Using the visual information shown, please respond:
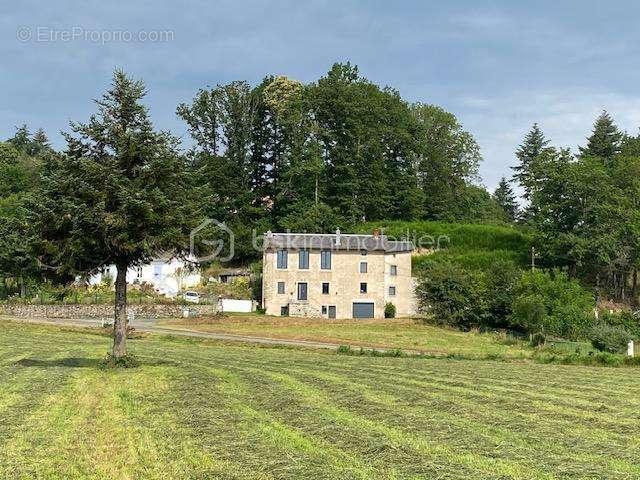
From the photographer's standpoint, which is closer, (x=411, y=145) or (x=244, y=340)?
(x=244, y=340)

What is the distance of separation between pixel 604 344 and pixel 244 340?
75.8 ft

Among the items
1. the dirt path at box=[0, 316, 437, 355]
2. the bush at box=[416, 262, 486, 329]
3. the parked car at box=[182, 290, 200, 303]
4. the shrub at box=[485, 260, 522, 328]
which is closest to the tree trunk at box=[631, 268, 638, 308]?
the shrub at box=[485, 260, 522, 328]

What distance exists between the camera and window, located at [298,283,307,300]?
203 ft

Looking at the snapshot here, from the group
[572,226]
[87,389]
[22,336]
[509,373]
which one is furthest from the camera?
[572,226]

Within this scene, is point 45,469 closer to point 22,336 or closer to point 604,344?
point 22,336

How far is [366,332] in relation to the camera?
49.9 metres

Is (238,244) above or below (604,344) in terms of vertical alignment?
above

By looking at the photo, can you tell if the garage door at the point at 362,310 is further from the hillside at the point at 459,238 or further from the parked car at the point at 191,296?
the parked car at the point at 191,296

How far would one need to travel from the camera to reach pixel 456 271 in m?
60.2

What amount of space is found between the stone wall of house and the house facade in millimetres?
6895

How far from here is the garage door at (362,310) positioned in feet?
204

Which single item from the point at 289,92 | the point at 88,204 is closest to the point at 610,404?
the point at 88,204

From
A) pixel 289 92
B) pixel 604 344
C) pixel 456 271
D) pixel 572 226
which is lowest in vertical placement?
pixel 604 344

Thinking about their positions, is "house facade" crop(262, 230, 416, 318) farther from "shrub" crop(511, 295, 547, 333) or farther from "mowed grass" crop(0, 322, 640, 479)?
"mowed grass" crop(0, 322, 640, 479)
